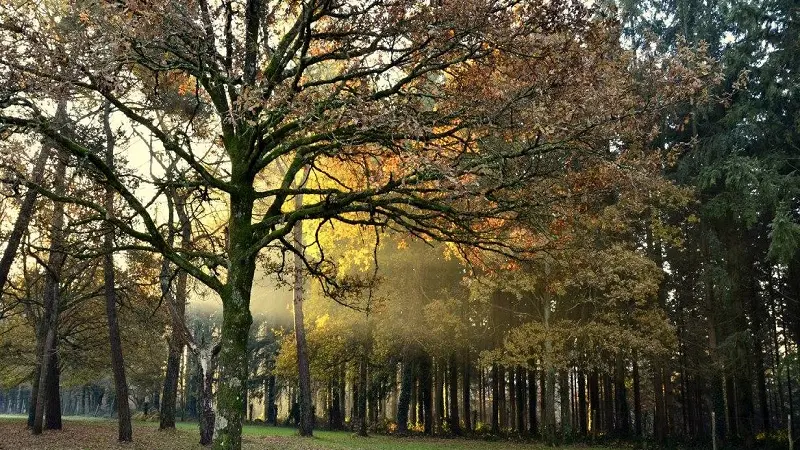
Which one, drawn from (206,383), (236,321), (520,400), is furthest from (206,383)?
(520,400)

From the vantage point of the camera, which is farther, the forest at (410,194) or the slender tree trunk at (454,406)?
the slender tree trunk at (454,406)

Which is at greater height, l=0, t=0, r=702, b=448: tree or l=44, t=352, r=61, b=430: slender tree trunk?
l=0, t=0, r=702, b=448: tree

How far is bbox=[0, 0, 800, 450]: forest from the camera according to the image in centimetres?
730

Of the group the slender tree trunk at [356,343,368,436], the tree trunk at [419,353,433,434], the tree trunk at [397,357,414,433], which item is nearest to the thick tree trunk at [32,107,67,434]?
the slender tree trunk at [356,343,368,436]

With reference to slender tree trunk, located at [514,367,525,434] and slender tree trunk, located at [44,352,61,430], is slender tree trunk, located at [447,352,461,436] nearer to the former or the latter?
slender tree trunk, located at [514,367,525,434]

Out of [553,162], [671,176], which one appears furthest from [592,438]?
[553,162]

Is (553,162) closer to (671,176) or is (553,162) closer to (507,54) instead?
(507,54)

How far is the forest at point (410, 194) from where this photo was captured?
24.0ft

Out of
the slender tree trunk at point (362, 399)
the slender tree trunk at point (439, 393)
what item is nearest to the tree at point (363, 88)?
the slender tree trunk at point (362, 399)

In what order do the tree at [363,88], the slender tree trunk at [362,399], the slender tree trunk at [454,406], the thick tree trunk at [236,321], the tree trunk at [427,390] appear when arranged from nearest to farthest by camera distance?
the tree at [363,88] < the thick tree trunk at [236,321] < the slender tree trunk at [362,399] < the slender tree trunk at [454,406] < the tree trunk at [427,390]

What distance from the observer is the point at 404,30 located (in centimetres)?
782

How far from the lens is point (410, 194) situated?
8555mm

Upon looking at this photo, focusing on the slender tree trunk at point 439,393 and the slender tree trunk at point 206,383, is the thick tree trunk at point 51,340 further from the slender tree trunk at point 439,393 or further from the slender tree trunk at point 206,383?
the slender tree trunk at point 439,393

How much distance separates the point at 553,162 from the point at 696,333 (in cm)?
2144
